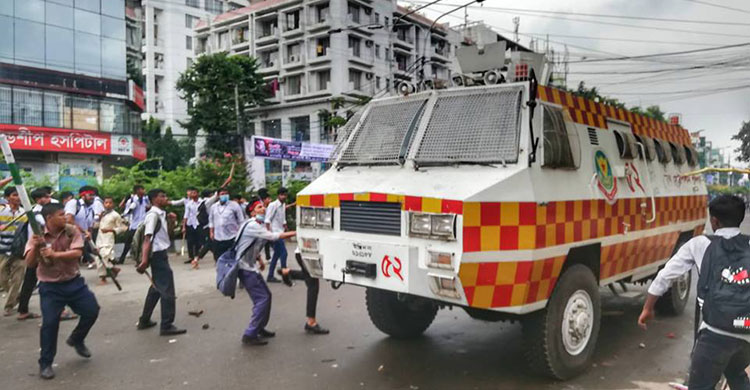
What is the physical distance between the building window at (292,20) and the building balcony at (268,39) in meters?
1.25

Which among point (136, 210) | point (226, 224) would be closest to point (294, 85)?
point (136, 210)

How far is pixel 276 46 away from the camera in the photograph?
45438 millimetres

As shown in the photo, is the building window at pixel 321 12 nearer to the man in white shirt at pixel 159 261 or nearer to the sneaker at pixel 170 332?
the man in white shirt at pixel 159 261

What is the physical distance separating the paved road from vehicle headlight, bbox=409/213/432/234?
4.61ft

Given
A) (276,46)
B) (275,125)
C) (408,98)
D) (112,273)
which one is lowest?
(112,273)

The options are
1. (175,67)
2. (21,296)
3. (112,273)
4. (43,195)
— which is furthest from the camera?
(175,67)

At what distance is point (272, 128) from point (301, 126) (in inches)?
136

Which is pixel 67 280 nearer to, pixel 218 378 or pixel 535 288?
pixel 218 378

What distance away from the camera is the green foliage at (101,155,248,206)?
14956 millimetres

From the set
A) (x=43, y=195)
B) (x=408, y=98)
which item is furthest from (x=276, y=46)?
(x=408, y=98)

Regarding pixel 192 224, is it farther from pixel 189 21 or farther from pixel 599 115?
pixel 189 21

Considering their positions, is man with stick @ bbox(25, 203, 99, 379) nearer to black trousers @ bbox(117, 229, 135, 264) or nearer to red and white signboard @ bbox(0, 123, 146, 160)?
black trousers @ bbox(117, 229, 135, 264)

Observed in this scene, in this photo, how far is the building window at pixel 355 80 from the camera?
41750 millimetres

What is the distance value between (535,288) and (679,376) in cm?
171
